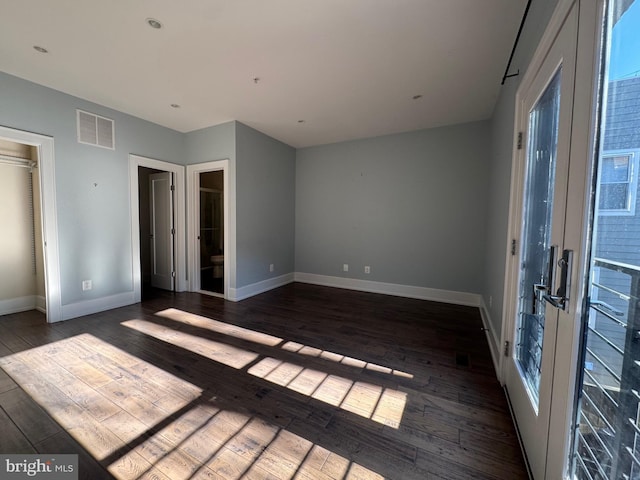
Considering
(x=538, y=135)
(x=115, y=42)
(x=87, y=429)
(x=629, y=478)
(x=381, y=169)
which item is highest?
(x=115, y=42)

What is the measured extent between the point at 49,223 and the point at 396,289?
4714mm

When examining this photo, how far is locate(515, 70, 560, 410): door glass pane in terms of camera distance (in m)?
1.29

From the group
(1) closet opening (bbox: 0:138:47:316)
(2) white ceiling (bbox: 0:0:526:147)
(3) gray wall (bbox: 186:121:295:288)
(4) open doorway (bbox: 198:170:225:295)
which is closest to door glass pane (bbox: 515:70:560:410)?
(2) white ceiling (bbox: 0:0:526:147)

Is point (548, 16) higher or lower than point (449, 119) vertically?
lower

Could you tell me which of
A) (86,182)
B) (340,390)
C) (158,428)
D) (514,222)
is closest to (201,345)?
(158,428)

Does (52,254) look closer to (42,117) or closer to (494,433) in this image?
(42,117)

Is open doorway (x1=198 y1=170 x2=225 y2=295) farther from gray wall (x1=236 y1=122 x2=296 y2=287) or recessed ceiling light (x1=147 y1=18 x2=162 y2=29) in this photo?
recessed ceiling light (x1=147 y1=18 x2=162 y2=29)

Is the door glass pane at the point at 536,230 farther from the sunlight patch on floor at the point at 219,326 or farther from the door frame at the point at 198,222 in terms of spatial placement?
the door frame at the point at 198,222

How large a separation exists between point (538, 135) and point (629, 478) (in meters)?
1.62

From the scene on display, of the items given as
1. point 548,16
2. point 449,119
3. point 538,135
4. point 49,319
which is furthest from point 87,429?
point 449,119

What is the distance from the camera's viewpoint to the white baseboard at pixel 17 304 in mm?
3127

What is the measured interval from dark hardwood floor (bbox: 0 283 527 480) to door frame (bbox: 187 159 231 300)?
1.04 meters

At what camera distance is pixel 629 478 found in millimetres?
705

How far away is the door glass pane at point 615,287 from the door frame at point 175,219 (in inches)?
180
